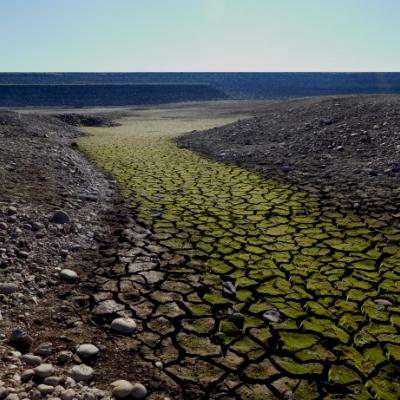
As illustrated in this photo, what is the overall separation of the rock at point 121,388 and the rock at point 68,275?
5.45ft

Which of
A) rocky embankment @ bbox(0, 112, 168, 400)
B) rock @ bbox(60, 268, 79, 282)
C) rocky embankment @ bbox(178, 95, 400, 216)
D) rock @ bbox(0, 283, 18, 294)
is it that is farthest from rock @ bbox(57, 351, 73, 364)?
rocky embankment @ bbox(178, 95, 400, 216)

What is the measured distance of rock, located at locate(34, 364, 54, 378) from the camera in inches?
A: 105

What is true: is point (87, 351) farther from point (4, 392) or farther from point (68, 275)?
point (68, 275)

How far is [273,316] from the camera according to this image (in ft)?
11.6

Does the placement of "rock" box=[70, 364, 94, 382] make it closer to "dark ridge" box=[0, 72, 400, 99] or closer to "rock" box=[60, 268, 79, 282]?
"rock" box=[60, 268, 79, 282]

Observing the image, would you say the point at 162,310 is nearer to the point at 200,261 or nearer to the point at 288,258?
the point at 200,261

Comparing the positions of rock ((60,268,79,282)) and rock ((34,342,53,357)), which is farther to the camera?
rock ((60,268,79,282))

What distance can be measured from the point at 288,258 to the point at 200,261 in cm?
107

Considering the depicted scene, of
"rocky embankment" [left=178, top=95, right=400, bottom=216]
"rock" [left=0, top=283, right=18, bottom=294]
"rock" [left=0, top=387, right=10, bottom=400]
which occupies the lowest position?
"rock" [left=0, top=387, right=10, bottom=400]

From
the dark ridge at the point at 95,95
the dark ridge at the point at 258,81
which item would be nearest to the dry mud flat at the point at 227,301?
the dark ridge at the point at 95,95

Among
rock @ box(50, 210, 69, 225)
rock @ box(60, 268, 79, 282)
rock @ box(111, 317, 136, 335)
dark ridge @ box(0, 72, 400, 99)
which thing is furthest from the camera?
dark ridge @ box(0, 72, 400, 99)

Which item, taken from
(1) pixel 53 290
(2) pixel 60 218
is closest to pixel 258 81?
(2) pixel 60 218

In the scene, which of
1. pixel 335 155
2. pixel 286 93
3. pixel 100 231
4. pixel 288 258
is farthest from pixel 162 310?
pixel 286 93

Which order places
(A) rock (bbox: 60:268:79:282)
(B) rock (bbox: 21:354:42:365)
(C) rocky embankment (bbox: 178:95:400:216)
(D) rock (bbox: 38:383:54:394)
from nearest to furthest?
(D) rock (bbox: 38:383:54:394)
(B) rock (bbox: 21:354:42:365)
(A) rock (bbox: 60:268:79:282)
(C) rocky embankment (bbox: 178:95:400:216)
